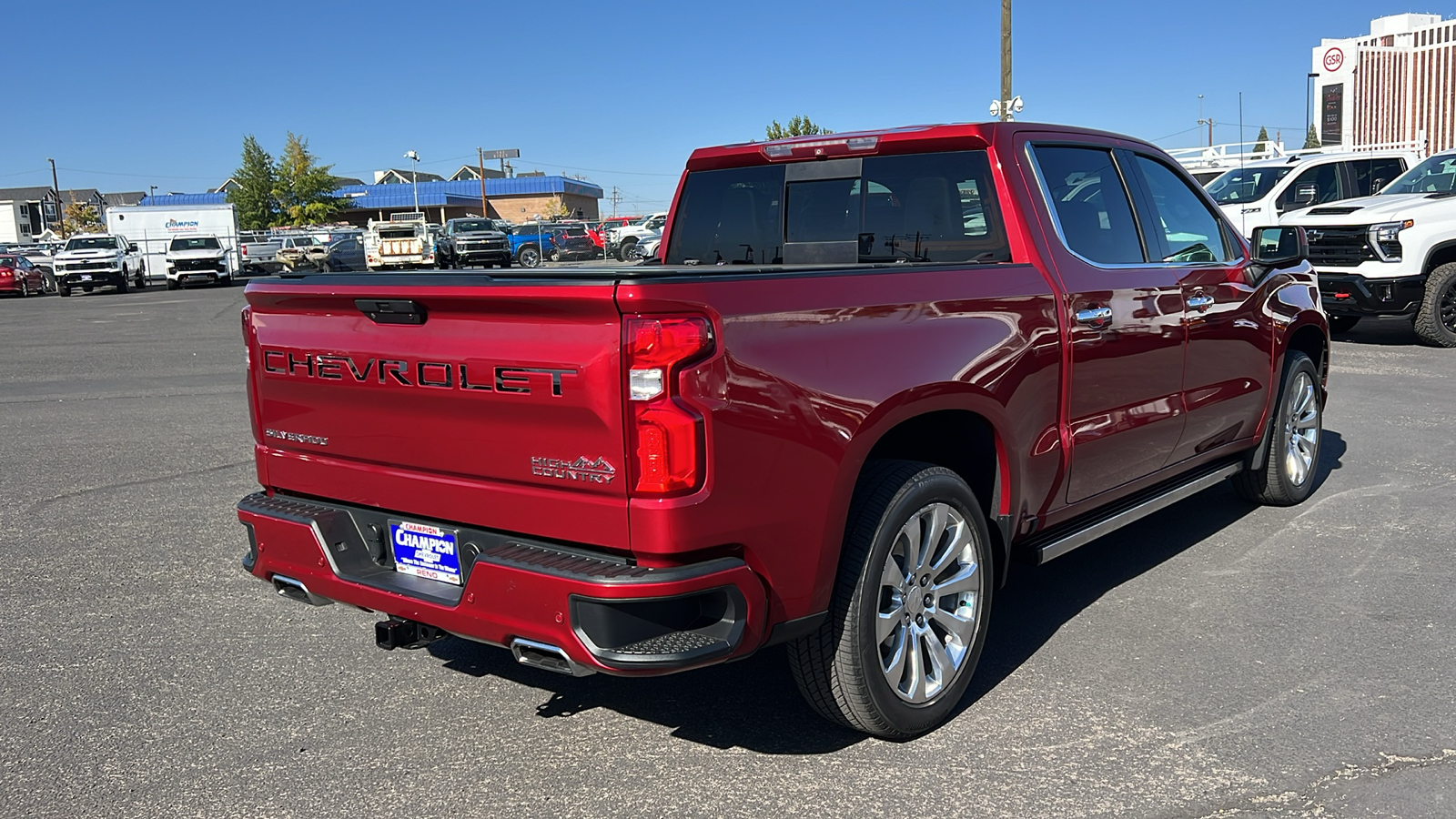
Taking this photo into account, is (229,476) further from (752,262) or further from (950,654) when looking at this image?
(950,654)

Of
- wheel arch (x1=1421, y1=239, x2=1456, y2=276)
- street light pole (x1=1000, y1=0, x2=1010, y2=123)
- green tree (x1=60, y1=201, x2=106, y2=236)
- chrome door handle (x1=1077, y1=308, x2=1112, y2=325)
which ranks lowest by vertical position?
wheel arch (x1=1421, y1=239, x2=1456, y2=276)

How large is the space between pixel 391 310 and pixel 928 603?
1834 millimetres

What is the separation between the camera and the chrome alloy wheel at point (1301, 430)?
20.6ft

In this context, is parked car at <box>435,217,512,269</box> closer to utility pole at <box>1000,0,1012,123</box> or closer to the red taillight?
utility pole at <box>1000,0,1012,123</box>

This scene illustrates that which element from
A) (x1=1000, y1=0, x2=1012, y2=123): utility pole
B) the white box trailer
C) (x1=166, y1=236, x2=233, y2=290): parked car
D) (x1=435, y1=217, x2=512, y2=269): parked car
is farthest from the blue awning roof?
(x1=1000, y1=0, x2=1012, y2=123): utility pole

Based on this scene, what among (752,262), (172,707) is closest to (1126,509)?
(752,262)

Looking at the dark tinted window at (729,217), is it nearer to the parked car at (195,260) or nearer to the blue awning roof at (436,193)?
the parked car at (195,260)

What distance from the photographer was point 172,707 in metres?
4.02

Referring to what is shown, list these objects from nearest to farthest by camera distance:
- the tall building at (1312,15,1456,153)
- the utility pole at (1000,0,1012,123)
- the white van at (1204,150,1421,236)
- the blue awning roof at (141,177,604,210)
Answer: the white van at (1204,150,1421,236)
the utility pole at (1000,0,1012,123)
the tall building at (1312,15,1456,153)
the blue awning roof at (141,177,604,210)

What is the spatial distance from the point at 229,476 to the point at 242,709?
13.3 feet

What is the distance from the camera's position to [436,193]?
9738cm

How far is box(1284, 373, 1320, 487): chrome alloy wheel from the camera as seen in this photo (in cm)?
629

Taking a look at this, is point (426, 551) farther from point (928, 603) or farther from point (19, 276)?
point (19, 276)

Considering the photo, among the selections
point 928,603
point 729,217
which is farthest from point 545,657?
point 729,217
